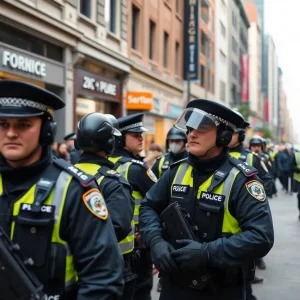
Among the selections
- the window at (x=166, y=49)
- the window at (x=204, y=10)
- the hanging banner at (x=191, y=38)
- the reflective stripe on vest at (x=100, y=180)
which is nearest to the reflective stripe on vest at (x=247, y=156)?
the reflective stripe on vest at (x=100, y=180)

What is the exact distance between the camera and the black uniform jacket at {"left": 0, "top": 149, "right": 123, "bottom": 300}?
216cm

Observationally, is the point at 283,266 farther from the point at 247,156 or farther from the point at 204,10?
the point at 204,10

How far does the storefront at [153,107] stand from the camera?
66.1ft

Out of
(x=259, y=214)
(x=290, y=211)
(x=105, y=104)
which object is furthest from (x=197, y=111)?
(x=105, y=104)

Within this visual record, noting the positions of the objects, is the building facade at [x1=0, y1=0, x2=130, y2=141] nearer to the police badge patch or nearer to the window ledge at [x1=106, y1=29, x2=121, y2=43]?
the window ledge at [x1=106, y1=29, x2=121, y2=43]

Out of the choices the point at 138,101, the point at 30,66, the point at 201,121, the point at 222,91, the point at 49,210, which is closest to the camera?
the point at 49,210

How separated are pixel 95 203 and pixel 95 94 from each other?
49.8 ft

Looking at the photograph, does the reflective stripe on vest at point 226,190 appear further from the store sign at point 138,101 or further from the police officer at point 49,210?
the store sign at point 138,101

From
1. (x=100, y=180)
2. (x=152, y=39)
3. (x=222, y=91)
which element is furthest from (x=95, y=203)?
(x=222, y=91)

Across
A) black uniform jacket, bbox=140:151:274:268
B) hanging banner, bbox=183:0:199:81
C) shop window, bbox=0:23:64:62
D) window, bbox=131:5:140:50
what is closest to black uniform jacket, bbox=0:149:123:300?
black uniform jacket, bbox=140:151:274:268

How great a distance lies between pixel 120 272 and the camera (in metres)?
2.24

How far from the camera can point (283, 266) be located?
762 cm

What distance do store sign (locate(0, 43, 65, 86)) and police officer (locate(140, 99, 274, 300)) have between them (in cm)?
892

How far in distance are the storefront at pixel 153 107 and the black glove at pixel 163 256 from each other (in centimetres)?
1700
